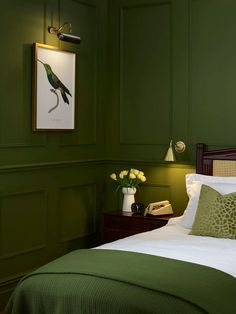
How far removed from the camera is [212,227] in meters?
3.93

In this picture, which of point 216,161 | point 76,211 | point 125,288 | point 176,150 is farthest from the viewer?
point 76,211

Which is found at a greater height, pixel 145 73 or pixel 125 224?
pixel 145 73

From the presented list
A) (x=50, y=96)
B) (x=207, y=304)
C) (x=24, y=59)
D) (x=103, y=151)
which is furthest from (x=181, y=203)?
(x=207, y=304)

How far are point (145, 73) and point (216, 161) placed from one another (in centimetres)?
109

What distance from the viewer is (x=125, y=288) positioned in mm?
2826

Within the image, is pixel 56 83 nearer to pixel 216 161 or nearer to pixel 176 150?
Result: pixel 176 150

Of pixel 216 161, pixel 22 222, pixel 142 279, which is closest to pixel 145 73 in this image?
pixel 216 161

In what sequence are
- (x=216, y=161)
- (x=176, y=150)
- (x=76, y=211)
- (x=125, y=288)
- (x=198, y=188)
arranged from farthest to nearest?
1. (x=76, y=211)
2. (x=176, y=150)
3. (x=216, y=161)
4. (x=198, y=188)
5. (x=125, y=288)

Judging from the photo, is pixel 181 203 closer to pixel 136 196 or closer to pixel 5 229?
pixel 136 196

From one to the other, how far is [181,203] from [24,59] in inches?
72.7

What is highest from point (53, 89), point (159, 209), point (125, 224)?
point (53, 89)

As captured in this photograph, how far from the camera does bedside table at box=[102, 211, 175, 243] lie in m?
4.82

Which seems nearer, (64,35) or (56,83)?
(64,35)

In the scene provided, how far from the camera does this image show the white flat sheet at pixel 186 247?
128 inches
